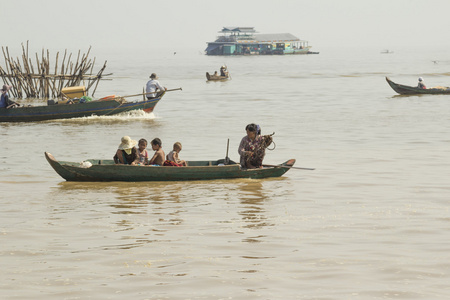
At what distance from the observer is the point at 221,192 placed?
1296 cm

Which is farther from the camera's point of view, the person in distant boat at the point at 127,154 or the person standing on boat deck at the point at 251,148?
the person standing on boat deck at the point at 251,148

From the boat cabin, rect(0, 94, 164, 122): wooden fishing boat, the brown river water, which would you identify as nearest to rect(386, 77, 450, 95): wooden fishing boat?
the brown river water

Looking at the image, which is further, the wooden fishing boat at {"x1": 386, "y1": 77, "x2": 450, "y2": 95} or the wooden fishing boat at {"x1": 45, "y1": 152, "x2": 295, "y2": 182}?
the wooden fishing boat at {"x1": 386, "y1": 77, "x2": 450, "y2": 95}

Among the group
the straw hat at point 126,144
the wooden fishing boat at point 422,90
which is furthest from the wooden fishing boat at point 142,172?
the wooden fishing boat at point 422,90

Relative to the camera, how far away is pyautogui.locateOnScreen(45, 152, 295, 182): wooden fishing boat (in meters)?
13.4

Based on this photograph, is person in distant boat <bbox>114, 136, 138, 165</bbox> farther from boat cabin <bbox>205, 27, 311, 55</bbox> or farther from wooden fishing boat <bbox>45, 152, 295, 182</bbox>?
boat cabin <bbox>205, 27, 311, 55</bbox>

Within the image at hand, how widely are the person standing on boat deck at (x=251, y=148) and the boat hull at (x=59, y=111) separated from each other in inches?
525

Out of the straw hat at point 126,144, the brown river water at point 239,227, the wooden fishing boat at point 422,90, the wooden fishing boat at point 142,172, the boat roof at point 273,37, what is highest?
the boat roof at point 273,37

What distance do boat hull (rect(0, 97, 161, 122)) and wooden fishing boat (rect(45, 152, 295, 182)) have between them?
12.4m

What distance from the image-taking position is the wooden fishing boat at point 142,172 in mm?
13383

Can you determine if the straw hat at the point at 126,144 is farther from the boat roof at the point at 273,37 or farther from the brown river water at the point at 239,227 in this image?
the boat roof at the point at 273,37

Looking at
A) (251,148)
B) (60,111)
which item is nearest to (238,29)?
(60,111)

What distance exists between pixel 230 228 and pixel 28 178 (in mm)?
6719

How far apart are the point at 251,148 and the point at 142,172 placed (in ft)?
7.16
